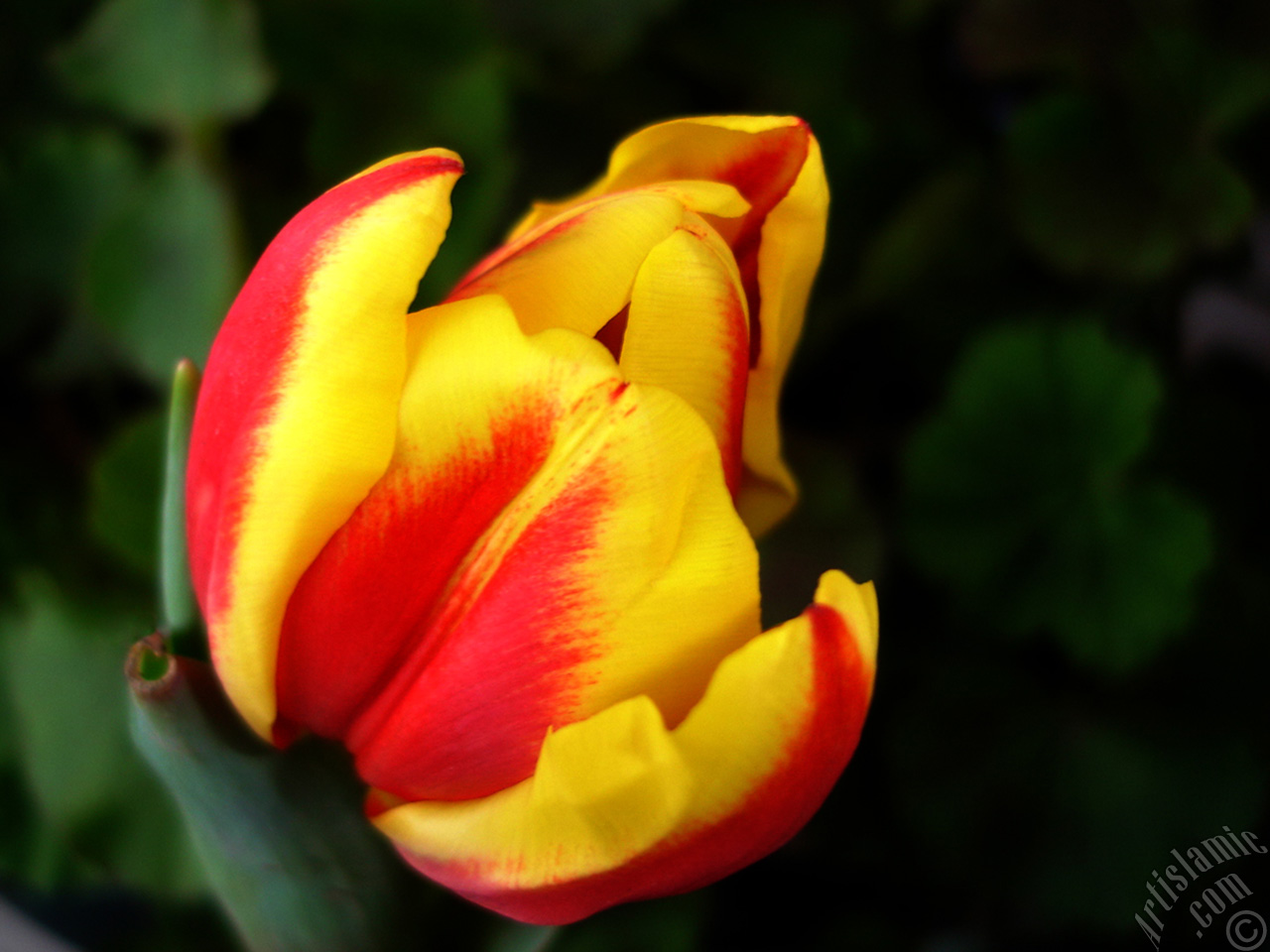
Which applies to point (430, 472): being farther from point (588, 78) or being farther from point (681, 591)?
point (588, 78)

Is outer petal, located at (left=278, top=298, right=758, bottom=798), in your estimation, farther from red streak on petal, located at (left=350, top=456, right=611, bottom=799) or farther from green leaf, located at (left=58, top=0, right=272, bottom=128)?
green leaf, located at (left=58, top=0, right=272, bottom=128)

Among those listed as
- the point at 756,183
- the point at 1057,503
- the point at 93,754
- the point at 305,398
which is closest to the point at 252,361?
the point at 305,398

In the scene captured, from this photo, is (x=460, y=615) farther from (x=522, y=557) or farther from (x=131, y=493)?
(x=131, y=493)

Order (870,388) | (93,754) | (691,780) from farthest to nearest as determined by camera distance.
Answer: (870,388) → (93,754) → (691,780)

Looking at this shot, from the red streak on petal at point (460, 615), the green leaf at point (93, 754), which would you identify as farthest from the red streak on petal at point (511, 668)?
the green leaf at point (93, 754)

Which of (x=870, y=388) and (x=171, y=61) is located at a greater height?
(x=171, y=61)

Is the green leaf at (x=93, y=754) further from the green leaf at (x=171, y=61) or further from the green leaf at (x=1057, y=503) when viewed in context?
the green leaf at (x=1057, y=503)

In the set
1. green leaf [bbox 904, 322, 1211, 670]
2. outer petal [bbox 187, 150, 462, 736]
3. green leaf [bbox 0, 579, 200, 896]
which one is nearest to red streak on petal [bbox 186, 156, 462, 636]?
outer petal [bbox 187, 150, 462, 736]

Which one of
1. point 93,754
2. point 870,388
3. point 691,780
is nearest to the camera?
point 691,780

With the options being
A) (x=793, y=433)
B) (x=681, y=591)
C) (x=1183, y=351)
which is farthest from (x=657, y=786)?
(x=1183, y=351)
